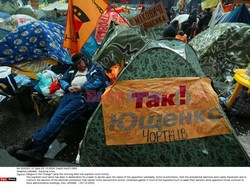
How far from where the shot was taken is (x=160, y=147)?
2.68 m

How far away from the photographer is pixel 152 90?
2703 millimetres

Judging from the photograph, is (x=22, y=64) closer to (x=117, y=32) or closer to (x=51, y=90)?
(x=51, y=90)

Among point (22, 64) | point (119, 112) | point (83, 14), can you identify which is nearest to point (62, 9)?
point (22, 64)

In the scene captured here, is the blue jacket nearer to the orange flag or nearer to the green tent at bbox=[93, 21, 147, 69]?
the orange flag

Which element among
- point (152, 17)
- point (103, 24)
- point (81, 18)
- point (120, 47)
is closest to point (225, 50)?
point (152, 17)

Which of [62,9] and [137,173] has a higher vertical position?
[137,173]

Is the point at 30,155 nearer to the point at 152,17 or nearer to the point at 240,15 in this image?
the point at 152,17

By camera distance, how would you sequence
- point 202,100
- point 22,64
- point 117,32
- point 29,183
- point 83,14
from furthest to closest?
point 22,64, point 117,32, point 83,14, point 202,100, point 29,183

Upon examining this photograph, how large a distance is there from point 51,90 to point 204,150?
3.55 metres

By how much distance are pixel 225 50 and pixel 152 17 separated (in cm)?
213

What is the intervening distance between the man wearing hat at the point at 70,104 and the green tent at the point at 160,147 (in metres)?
0.71

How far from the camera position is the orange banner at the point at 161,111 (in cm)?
260

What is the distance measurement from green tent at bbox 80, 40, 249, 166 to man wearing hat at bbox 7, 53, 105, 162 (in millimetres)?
711

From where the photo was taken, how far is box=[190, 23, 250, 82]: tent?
5.68 meters
